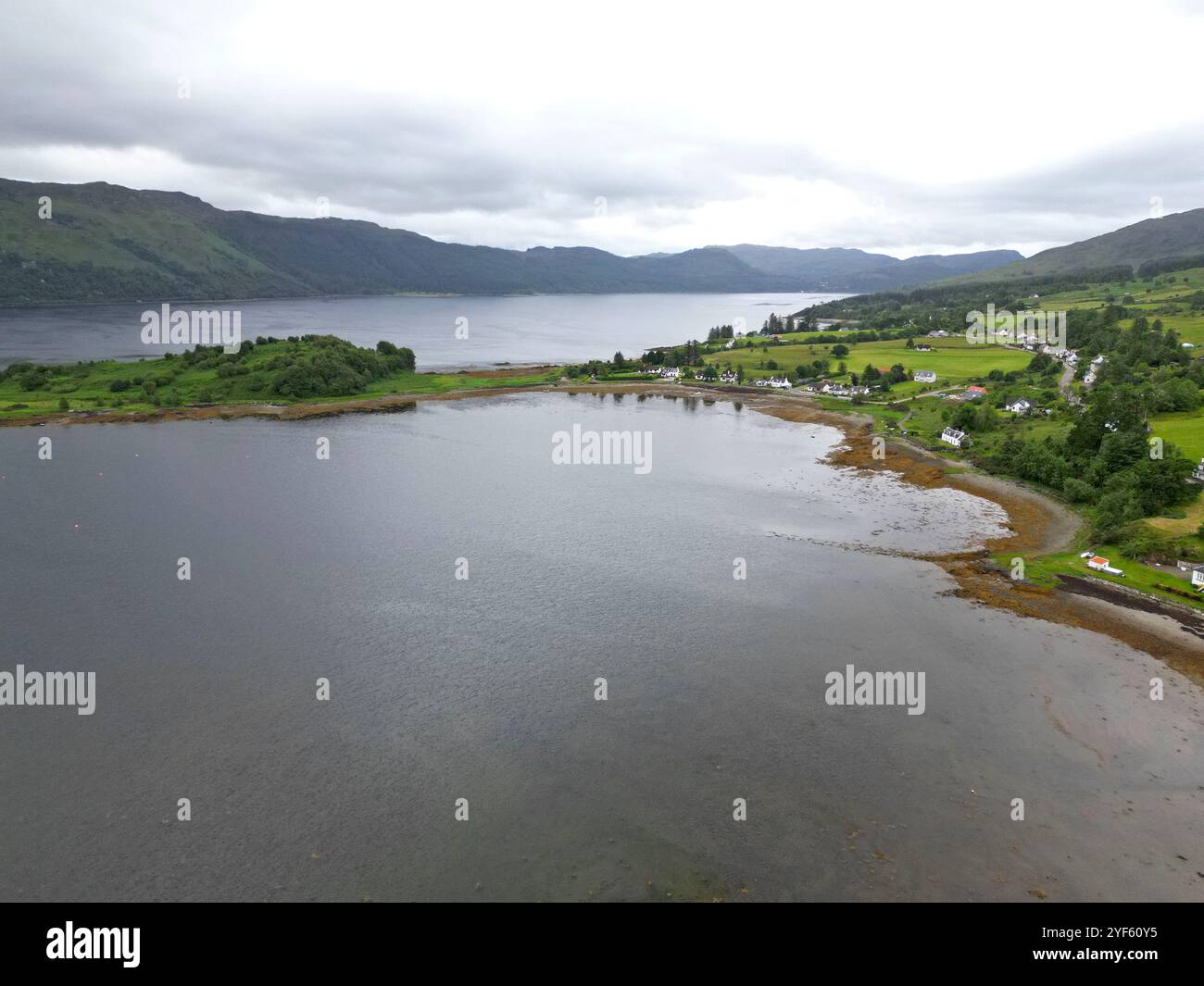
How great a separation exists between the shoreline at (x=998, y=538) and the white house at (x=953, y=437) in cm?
384

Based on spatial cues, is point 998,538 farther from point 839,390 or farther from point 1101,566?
point 839,390

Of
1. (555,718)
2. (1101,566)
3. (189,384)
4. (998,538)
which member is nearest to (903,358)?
(998,538)

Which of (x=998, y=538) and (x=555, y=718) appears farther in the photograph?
(x=998, y=538)

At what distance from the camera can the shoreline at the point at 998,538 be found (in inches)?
1673

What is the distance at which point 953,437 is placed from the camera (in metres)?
88.4

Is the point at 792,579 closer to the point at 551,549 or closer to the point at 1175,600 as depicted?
the point at 551,549

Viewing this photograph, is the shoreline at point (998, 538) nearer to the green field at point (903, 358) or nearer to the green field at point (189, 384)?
the green field at point (189, 384)

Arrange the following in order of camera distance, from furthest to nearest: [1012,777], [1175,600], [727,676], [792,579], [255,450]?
[255,450], [792,579], [1175,600], [727,676], [1012,777]

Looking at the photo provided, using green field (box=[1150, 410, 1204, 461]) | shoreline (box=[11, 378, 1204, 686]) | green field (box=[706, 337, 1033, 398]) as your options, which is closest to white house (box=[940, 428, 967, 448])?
shoreline (box=[11, 378, 1204, 686])

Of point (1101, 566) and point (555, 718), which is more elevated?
point (1101, 566)

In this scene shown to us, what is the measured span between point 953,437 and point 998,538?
33.7m

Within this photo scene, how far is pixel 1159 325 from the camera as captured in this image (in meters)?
133
